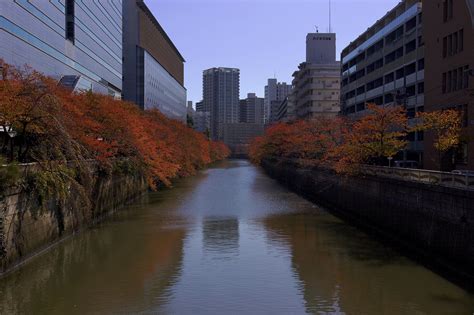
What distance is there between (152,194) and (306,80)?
79758 millimetres

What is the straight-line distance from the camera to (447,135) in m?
38.3

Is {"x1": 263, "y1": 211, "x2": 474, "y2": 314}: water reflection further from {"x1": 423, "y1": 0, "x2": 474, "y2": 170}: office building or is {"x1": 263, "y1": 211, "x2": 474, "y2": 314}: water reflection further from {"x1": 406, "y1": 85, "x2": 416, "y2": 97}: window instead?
{"x1": 406, "y1": 85, "x2": 416, "y2": 97}: window

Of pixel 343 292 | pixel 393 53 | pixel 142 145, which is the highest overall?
pixel 393 53

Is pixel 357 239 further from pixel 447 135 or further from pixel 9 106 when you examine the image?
pixel 9 106

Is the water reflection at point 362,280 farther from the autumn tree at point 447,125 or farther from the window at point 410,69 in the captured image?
the window at point 410,69

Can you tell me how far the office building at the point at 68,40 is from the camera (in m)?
50.8

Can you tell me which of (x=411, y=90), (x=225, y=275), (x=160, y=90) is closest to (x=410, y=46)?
(x=411, y=90)

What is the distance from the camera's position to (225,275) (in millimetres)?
23031

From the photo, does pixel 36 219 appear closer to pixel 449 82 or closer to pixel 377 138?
pixel 377 138

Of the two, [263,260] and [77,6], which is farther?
[77,6]

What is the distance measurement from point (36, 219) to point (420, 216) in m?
19.7

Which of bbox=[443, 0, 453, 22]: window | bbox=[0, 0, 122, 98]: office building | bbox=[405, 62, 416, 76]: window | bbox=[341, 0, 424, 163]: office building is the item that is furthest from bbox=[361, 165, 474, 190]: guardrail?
bbox=[0, 0, 122, 98]: office building

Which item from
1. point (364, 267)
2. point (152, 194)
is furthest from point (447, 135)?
point (152, 194)

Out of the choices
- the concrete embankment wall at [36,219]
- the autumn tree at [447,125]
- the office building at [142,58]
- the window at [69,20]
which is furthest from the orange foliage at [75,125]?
the office building at [142,58]
